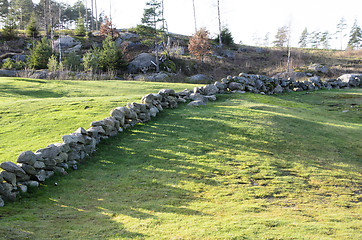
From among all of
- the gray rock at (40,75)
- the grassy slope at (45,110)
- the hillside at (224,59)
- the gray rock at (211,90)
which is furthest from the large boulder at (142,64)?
the gray rock at (211,90)

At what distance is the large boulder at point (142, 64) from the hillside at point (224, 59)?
3.11 feet

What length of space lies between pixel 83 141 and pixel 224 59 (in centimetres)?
4069

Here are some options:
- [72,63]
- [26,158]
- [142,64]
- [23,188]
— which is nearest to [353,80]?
[142,64]

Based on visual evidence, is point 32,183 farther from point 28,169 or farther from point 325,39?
point 325,39

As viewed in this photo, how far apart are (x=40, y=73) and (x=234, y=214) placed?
968 inches

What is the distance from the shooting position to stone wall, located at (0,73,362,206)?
5.82 meters

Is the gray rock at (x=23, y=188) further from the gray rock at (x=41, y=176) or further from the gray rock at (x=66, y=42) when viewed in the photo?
the gray rock at (x=66, y=42)

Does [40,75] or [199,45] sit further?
[199,45]

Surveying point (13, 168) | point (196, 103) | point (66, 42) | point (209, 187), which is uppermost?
point (66, 42)

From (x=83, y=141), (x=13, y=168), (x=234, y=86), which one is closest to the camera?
(x=13, y=168)

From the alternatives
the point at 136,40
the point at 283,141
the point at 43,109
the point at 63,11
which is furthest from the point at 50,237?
the point at 63,11

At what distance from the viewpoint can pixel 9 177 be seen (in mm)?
5617

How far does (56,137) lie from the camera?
9016 millimetres

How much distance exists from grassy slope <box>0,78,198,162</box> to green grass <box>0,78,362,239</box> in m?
2.02
